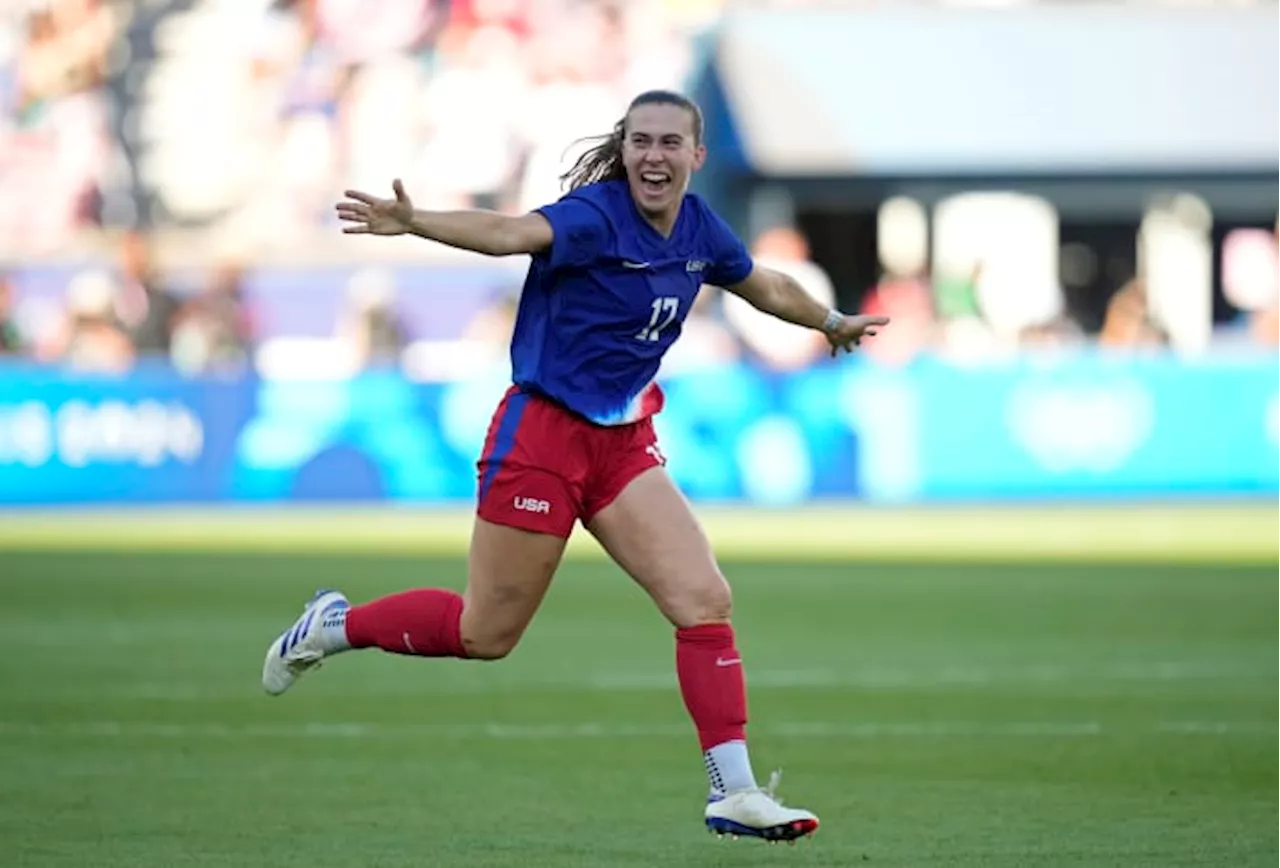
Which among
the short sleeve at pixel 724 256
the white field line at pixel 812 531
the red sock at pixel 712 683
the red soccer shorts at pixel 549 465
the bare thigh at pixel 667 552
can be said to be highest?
the short sleeve at pixel 724 256

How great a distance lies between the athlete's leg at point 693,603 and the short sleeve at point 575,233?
0.70m

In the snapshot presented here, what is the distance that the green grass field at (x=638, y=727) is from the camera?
7980 millimetres

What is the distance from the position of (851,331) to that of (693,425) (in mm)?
15168

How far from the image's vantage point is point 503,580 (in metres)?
8.04

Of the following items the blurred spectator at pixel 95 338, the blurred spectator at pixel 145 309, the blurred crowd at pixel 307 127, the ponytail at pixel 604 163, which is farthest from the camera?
the blurred crowd at pixel 307 127

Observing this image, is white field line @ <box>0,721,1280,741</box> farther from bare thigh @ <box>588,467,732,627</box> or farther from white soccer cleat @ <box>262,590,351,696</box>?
bare thigh @ <box>588,467,732,627</box>

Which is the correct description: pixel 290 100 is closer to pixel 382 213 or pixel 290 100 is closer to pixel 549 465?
pixel 549 465

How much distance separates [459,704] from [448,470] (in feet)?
41.3

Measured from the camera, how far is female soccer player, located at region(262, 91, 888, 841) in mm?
7848

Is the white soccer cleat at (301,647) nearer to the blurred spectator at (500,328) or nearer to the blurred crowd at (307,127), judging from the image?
the blurred spectator at (500,328)

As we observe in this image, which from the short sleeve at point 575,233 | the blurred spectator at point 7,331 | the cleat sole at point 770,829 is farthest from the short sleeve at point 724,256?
the blurred spectator at point 7,331

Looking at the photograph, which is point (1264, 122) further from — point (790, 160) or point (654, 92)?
point (654, 92)

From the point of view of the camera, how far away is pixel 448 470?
2403cm

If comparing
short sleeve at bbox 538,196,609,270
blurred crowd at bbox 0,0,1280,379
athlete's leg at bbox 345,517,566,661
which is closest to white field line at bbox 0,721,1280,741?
athlete's leg at bbox 345,517,566,661
